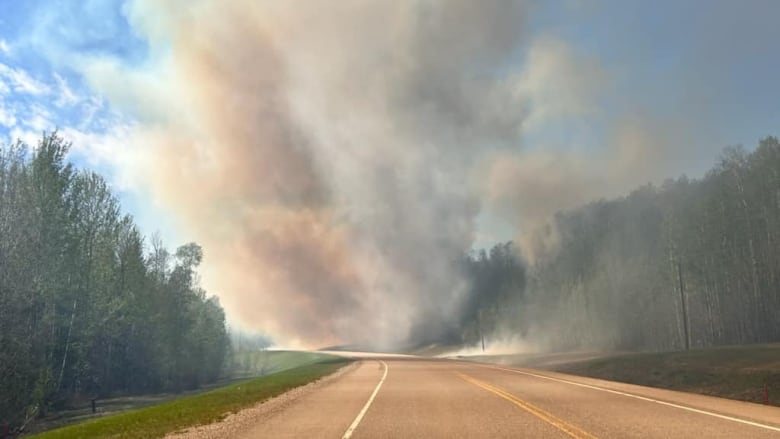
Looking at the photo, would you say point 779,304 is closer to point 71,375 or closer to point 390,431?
point 390,431

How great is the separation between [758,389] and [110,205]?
50752 mm

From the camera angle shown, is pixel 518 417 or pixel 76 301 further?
pixel 76 301

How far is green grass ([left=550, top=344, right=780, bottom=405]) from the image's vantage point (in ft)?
80.5

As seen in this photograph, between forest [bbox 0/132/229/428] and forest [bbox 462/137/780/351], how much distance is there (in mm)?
46612

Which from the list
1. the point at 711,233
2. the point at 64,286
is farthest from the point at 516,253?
the point at 64,286

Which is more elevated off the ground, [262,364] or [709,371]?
[709,371]

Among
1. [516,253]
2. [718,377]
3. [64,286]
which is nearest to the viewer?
[718,377]

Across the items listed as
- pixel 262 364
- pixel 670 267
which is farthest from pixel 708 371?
pixel 262 364

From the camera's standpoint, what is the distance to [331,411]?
17.0m

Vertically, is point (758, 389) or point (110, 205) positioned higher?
point (110, 205)

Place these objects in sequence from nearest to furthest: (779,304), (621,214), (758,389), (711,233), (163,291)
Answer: (758,389)
(779,304)
(711,233)
(163,291)
(621,214)

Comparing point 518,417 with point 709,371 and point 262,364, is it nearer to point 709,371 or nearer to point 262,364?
point 709,371

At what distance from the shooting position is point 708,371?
29.7 metres

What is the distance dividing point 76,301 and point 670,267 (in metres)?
58.2
